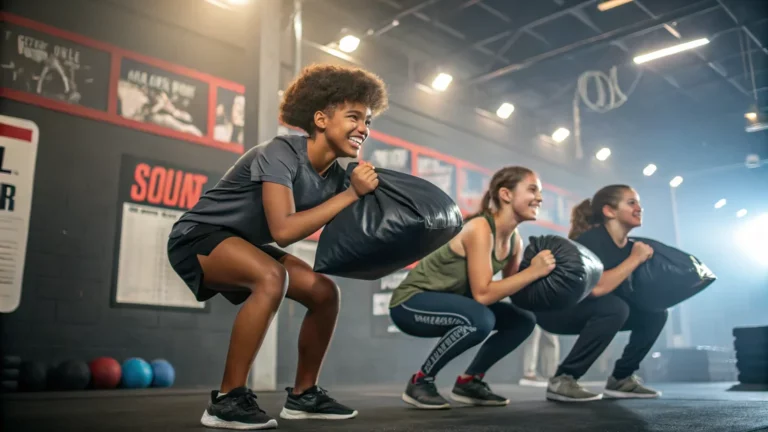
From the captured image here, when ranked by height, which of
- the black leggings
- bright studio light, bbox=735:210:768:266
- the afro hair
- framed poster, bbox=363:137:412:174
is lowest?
the black leggings

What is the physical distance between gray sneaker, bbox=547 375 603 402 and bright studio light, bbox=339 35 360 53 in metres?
4.15

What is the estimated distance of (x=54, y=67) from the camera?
4363 mm

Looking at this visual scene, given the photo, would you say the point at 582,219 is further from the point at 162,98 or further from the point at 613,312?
the point at 162,98

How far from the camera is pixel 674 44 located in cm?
622

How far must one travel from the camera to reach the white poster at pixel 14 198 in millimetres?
3959

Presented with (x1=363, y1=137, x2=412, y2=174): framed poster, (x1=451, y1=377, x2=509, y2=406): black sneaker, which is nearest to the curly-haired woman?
(x1=451, y1=377, x2=509, y2=406): black sneaker

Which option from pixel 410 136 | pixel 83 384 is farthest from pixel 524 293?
pixel 410 136

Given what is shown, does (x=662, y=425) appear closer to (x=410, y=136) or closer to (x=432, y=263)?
(x=432, y=263)

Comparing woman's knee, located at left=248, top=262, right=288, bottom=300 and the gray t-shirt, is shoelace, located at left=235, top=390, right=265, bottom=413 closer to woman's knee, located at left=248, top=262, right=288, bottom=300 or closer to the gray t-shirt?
woman's knee, located at left=248, top=262, right=288, bottom=300

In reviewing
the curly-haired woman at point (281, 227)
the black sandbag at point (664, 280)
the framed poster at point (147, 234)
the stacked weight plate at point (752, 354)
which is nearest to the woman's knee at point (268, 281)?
the curly-haired woman at point (281, 227)

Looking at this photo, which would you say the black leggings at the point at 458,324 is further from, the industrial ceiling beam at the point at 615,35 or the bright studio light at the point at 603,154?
the bright studio light at the point at 603,154

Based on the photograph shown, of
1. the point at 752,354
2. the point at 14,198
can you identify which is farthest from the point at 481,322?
the point at 752,354

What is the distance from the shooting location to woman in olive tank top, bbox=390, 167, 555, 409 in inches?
95.4

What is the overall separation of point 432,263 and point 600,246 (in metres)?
0.98
